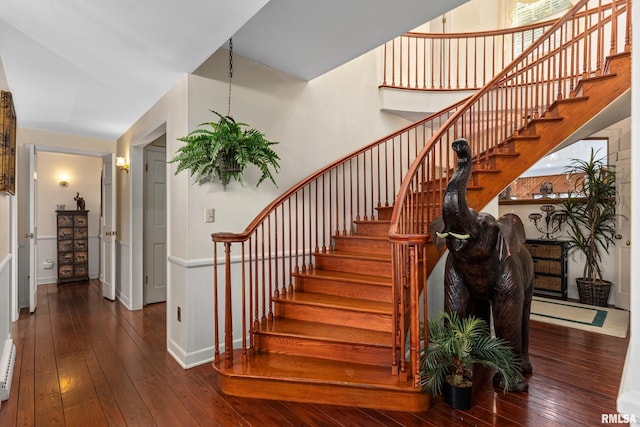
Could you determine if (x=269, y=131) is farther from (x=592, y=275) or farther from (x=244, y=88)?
(x=592, y=275)

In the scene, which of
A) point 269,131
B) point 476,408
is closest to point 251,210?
point 269,131

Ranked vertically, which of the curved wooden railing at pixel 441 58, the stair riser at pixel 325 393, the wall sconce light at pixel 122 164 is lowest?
the stair riser at pixel 325 393

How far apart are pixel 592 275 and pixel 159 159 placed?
6238 mm

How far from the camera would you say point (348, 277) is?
3012 millimetres

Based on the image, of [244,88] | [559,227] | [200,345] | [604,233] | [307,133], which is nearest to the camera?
[200,345]

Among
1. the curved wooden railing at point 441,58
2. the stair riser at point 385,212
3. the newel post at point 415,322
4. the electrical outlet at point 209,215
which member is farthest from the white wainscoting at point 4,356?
the curved wooden railing at point 441,58

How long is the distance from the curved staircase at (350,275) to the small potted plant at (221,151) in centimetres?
46

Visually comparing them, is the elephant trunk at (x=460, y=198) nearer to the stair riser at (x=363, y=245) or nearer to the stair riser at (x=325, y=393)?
the stair riser at (x=325, y=393)

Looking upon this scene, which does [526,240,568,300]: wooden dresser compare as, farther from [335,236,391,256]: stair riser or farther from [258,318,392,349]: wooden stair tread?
[258,318,392,349]: wooden stair tread

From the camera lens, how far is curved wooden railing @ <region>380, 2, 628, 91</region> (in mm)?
4824

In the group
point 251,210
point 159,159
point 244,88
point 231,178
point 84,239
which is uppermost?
point 244,88

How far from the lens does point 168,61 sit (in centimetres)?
256

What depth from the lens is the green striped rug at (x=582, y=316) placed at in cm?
351

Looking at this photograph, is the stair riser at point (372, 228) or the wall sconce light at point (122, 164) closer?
the stair riser at point (372, 228)
